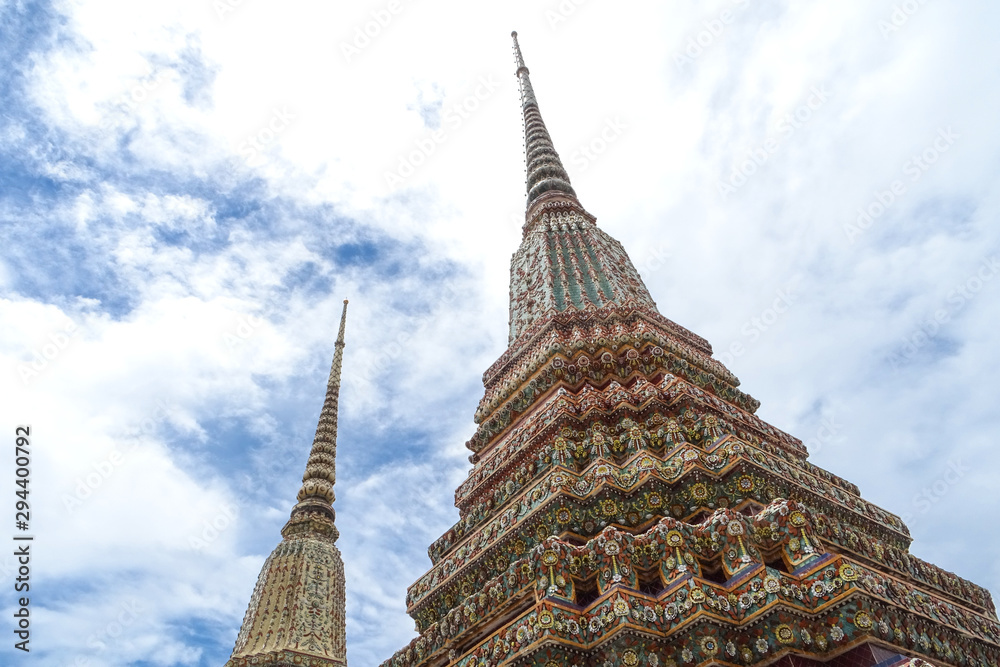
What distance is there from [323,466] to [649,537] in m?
18.1

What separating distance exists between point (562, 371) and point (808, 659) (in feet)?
16.0

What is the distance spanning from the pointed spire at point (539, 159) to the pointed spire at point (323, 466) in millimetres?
11886

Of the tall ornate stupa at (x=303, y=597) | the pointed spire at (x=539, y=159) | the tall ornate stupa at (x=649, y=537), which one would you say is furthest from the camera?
the tall ornate stupa at (x=303, y=597)

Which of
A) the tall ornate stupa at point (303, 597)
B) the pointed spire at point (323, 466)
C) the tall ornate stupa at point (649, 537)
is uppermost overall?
the pointed spire at point (323, 466)

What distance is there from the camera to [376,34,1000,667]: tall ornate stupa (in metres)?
4.94

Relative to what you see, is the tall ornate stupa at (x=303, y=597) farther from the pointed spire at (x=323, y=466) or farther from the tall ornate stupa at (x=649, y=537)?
the tall ornate stupa at (x=649, y=537)

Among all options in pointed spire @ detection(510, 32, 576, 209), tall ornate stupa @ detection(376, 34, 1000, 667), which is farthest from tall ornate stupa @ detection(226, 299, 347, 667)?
pointed spire @ detection(510, 32, 576, 209)

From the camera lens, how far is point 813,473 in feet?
26.1

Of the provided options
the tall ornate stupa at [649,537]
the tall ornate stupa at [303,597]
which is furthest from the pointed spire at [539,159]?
the tall ornate stupa at [303,597]

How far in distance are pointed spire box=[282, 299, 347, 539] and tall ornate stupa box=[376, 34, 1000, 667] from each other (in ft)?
39.0

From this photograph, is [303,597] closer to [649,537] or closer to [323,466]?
[323,466]

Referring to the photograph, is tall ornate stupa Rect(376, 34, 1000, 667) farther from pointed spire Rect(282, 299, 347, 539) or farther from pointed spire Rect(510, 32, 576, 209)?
pointed spire Rect(282, 299, 347, 539)

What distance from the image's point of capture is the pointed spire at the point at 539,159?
1530 cm

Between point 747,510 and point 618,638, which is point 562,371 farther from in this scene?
point 618,638
